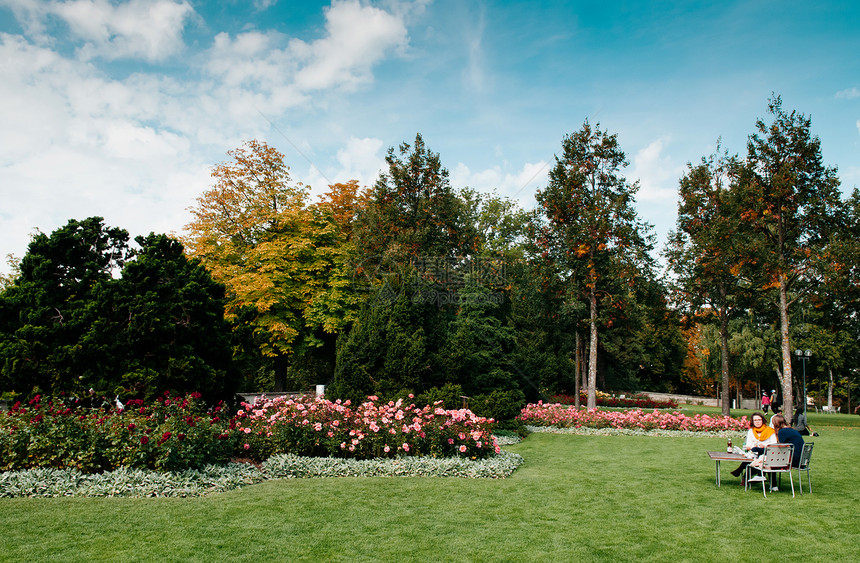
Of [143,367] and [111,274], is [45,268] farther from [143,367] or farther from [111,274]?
[143,367]

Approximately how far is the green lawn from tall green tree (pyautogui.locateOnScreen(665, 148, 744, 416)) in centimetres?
1729

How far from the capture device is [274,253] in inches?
987

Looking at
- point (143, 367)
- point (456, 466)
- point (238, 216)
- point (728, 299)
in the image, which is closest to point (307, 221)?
point (238, 216)

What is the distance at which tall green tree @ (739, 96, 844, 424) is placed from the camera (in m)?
23.1

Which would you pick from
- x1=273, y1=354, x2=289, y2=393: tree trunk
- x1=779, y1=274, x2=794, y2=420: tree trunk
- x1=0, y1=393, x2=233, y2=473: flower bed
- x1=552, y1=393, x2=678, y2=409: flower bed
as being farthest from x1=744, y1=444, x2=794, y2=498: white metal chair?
x1=552, y1=393, x2=678, y2=409: flower bed

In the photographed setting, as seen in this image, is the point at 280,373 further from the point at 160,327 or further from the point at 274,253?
the point at 160,327

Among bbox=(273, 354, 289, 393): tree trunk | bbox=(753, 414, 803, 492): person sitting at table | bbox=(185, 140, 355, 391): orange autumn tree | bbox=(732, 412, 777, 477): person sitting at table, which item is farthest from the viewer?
bbox=(273, 354, 289, 393): tree trunk

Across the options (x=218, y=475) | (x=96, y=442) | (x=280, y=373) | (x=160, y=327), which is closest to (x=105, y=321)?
(x=160, y=327)

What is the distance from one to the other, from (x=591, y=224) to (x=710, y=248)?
7.05 m

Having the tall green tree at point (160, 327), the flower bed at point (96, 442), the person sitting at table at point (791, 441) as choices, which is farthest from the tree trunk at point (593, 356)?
the flower bed at point (96, 442)

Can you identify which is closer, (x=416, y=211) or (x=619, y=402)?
(x=416, y=211)

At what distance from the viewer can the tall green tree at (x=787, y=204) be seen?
75.7 ft

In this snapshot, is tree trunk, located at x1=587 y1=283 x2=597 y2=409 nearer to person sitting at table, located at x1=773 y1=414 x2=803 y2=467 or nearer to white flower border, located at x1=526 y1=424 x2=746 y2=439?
white flower border, located at x1=526 y1=424 x2=746 y2=439

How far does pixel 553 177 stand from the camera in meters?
24.8
